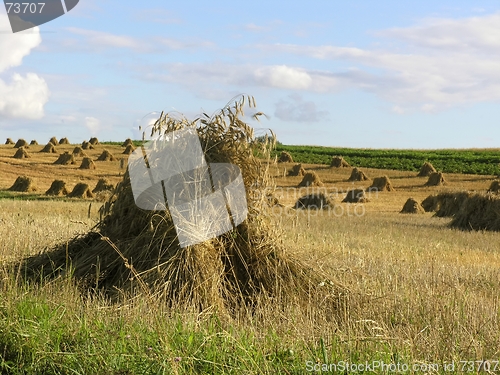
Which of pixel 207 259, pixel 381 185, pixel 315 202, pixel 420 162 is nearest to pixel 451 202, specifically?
pixel 315 202

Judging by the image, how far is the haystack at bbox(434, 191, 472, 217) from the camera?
728 inches

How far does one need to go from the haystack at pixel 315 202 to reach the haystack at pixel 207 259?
14.4m

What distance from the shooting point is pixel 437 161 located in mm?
46469

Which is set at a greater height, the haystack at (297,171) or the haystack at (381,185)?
the haystack at (297,171)

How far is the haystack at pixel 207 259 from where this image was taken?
19.8ft

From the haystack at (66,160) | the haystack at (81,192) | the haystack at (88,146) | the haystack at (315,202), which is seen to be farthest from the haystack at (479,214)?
the haystack at (88,146)

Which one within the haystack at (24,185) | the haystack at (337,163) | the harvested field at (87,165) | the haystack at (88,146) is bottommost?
the haystack at (24,185)

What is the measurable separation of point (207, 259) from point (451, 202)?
14.6 m

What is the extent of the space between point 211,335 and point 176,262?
1.98 meters

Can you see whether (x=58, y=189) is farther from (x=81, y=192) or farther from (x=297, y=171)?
(x=297, y=171)

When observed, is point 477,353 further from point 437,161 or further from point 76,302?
point 437,161

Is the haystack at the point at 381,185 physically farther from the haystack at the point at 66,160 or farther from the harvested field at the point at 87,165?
the haystack at the point at 66,160

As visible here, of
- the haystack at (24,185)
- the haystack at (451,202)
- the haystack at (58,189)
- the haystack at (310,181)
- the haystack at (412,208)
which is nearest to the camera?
the haystack at (451,202)

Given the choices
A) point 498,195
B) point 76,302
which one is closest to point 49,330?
point 76,302
